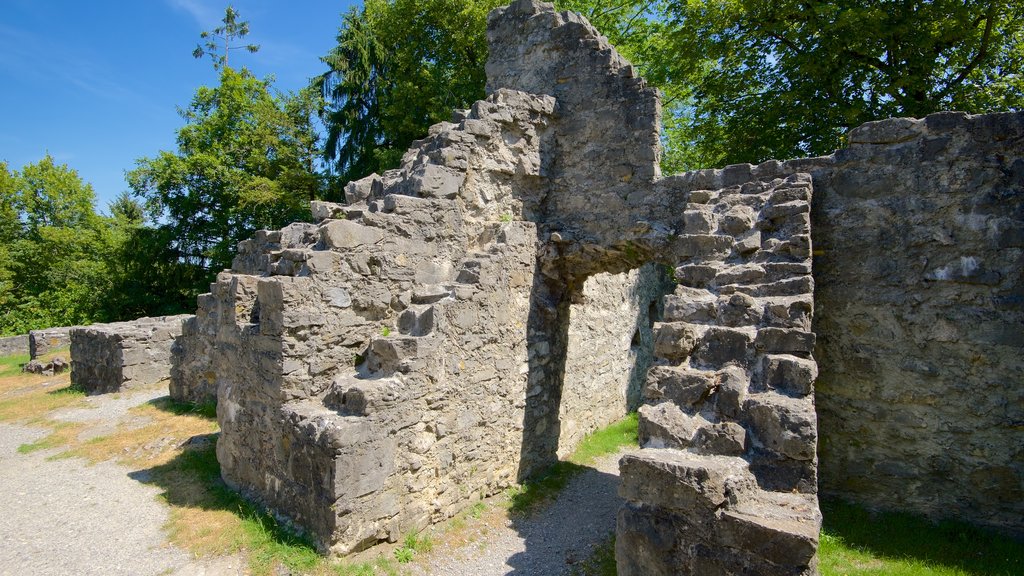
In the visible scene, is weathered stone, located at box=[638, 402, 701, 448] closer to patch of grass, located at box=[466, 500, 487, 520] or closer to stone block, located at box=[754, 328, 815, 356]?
stone block, located at box=[754, 328, 815, 356]

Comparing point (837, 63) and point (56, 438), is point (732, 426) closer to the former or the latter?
point (837, 63)

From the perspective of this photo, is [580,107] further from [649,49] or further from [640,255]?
[649,49]

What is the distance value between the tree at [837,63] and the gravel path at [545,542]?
8.03 meters

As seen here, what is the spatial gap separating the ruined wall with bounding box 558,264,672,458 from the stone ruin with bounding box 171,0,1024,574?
1741 millimetres

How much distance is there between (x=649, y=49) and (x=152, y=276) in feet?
69.3

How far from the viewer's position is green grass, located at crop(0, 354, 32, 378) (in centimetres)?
1473

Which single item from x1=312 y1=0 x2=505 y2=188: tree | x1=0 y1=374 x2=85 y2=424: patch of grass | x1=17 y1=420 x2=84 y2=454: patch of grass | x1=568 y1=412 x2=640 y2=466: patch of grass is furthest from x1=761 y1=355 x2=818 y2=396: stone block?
x1=312 y1=0 x2=505 y2=188: tree

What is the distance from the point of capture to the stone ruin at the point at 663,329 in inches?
135

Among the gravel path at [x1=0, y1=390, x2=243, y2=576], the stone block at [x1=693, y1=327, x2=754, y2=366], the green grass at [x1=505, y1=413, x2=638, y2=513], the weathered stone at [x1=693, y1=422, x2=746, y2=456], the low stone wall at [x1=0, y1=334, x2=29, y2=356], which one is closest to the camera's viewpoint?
the weathered stone at [x1=693, y1=422, x2=746, y2=456]

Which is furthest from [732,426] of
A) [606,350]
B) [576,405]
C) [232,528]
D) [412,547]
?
[606,350]

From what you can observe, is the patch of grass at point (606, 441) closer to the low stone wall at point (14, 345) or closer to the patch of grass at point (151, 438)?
the patch of grass at point (151, 438)

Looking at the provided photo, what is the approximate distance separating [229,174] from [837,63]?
1994 centimetres

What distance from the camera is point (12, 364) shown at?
1612 cm

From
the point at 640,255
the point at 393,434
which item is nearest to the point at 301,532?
the point at 393,434
